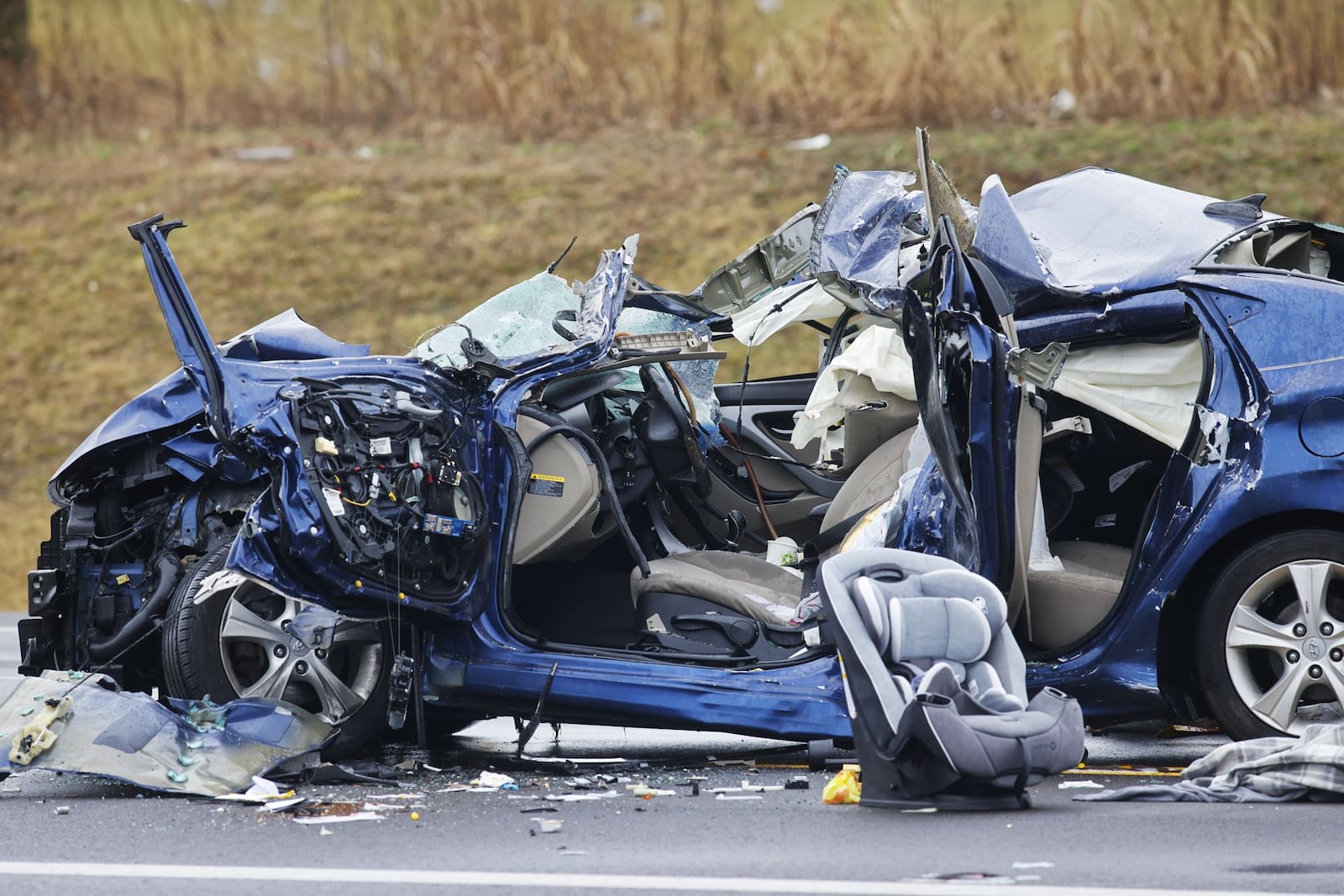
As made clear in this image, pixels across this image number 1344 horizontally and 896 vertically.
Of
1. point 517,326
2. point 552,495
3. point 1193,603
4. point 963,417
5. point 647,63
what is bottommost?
point 1193,603

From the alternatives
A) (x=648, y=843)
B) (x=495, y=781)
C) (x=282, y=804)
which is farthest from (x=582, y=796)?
(x=282, y=804)

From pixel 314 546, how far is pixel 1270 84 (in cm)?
1620

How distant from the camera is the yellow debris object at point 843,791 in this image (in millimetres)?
6016

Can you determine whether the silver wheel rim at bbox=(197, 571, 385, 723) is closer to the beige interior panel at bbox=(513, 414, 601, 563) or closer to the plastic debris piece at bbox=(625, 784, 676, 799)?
the beige interior panel at bbox=(513, 414, 601, 563)

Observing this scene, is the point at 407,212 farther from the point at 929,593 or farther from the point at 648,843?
the point at 648,843

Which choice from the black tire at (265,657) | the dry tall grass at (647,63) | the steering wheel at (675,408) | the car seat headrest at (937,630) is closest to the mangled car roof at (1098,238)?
the car seat headrest at (937,630)

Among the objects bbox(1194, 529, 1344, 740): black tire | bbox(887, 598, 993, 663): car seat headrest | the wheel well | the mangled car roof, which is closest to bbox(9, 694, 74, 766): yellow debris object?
bbox(887, 598, 993, 663): car seat headrest

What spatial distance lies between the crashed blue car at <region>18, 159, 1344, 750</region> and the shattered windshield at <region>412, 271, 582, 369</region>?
0.02 meters

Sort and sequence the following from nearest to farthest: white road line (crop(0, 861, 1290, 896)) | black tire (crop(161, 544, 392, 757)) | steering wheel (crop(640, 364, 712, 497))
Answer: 1. white road line (crop(0, 861, 1290, 896))
2. black tire (crop(161, 544, 392, 757))
3. steering wheel (crop(640, 364, 712, 497))

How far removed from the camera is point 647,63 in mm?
21812

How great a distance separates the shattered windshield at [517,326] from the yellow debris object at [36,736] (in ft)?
5.71

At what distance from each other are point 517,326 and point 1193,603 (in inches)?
104

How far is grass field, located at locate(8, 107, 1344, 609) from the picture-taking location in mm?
18047

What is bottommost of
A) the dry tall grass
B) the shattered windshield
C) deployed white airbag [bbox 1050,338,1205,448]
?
deployed white airbag [bbox 1050,338,1205,448]
